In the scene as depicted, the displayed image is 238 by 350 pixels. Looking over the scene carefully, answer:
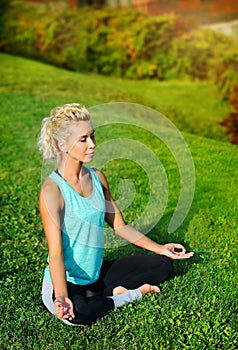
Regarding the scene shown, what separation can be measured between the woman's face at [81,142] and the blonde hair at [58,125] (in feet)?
0.09

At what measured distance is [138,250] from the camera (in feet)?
15.2

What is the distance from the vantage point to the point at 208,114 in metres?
9.87

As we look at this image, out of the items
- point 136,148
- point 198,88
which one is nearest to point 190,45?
point 198,88

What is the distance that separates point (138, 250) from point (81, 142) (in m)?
1.36

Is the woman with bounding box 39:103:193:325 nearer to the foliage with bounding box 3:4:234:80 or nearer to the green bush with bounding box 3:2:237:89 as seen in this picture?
the green bush with bounding box 3:2:237:89

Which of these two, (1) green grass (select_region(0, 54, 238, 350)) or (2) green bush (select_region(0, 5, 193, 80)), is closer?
(1) green grass (select_region(0, 54, 238, 350))

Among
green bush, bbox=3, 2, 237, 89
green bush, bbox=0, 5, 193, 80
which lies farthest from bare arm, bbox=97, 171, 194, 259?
green bush, bbox=0, 5, 193, 80

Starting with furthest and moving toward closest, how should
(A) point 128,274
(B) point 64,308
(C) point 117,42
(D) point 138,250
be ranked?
(C) point 117,42 < (D) point 138,250 < (A) point 128,274 < (B) point 64,308

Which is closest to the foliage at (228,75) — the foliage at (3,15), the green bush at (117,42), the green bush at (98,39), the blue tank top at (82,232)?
the green bush at (117,42)

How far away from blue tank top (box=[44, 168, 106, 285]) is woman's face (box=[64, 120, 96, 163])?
17cm

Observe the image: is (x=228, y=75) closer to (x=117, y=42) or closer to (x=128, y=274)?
(x=117, y=42)

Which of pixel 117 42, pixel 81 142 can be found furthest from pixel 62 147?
pixel 117 42

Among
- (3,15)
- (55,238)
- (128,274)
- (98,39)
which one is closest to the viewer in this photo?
(55,238)

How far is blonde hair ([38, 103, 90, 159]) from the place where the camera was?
3.50 meters
